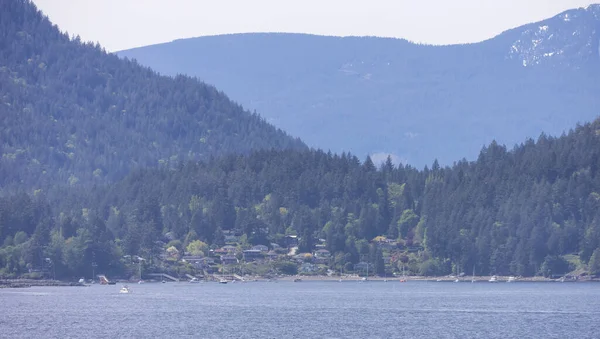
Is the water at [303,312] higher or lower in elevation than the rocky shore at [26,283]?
lower

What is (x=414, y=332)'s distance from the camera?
11788cm

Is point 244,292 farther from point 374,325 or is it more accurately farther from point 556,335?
point 556,335

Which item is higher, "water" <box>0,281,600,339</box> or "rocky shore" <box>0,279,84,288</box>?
"rocky shore" <box>0,279,84,288</box>

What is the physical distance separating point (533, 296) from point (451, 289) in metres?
23.3

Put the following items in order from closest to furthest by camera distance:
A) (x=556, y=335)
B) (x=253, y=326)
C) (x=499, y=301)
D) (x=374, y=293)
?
1. (x=556, y=335)
2. (x=253, y=326)
3. (x=499, y=301)
4. (x=374, y=293)

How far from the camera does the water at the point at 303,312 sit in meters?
117

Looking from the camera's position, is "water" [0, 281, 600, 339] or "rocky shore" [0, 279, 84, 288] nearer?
"water" [0, 281, 600, 339]

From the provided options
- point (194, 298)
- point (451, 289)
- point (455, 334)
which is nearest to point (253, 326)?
point (455, 334)

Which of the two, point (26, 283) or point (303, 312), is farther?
point (26, 283)

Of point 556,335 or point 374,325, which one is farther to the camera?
point 374,325

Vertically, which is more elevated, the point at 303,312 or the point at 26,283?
the point at 26,283

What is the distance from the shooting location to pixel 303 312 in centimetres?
14112

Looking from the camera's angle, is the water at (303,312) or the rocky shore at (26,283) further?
the rocky shore at (26,283)

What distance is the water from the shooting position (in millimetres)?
117312
